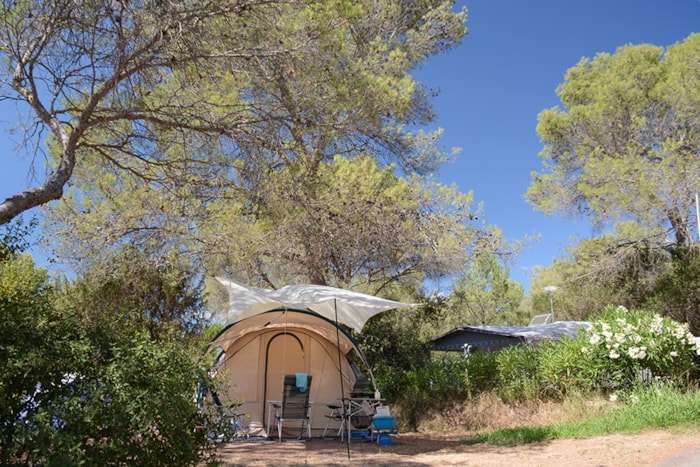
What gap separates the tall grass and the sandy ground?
21cm

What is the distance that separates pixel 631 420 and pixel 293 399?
4197mm

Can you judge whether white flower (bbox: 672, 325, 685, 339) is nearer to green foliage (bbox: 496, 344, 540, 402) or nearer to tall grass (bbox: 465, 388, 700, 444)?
tall grass (bbox: 465, 388, 700, 444)

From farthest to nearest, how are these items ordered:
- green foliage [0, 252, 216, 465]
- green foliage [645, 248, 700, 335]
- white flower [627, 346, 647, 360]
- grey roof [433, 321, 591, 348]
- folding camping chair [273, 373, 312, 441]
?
grey roof [433, 321, 591, 348]
green foliage [645, 248, 700, 335]
folding camping chair [273, 373, 312, 441]
white flower [627, 346, 647, 360]
green foliage [0, 252, 216, 465]

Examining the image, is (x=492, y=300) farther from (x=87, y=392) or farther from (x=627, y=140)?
(x=87, y=392)

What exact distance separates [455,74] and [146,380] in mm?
10160

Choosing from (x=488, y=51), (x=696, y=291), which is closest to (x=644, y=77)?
(x=488, y=51)

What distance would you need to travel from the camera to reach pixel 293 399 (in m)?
7.90

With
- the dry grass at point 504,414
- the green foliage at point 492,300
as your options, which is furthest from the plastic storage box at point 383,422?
the green foliage at point 492,300

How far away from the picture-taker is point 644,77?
1409 cm

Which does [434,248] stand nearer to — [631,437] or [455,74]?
[631,437]

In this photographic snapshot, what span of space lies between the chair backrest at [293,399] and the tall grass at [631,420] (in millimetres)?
2277

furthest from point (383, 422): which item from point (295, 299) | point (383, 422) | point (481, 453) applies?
point (295, 299)

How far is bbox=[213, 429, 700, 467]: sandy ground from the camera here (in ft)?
16.6

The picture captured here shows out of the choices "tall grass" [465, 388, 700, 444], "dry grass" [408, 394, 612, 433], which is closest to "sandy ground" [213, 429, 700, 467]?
"tall grass" [465, 388, 700, 444]
